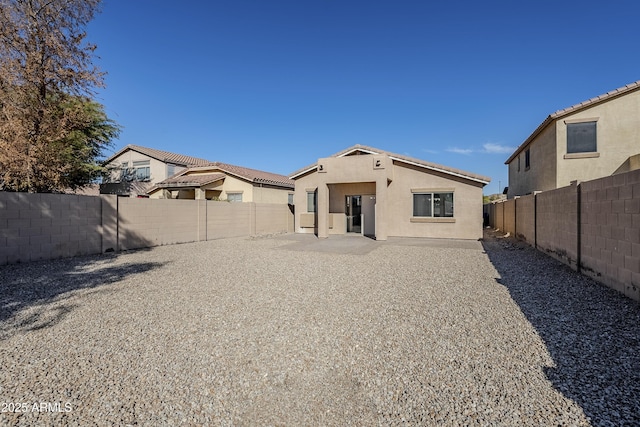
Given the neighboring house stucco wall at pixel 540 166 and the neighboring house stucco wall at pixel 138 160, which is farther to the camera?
the neighboring house stucco wall at pixel 138 160

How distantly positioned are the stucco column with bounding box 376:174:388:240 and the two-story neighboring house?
65.3ft

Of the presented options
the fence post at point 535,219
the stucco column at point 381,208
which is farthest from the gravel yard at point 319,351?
the stucco column at point 381,208

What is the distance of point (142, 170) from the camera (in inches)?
1067

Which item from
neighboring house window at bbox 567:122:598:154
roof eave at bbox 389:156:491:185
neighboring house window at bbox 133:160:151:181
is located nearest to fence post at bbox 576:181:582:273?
roof eave at bbox 389:156:491:185

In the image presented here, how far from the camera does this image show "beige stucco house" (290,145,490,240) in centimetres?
1491

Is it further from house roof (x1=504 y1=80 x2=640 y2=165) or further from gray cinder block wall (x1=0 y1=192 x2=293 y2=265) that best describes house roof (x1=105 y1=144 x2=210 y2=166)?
house roof (x1=504 y1=80 x2=640 y2=165)

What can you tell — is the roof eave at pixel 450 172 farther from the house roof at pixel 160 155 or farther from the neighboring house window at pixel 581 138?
the house roof at pixel 160 155

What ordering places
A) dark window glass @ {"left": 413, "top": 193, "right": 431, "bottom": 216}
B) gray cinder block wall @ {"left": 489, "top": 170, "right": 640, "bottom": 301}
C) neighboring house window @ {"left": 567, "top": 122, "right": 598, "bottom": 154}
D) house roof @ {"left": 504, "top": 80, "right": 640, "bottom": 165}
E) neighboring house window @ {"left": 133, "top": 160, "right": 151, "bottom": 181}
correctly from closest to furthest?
1. gray cinder block wall @ {"left": 489, "top": 170, "right": 640, "bottom": 301}
2. house roof @ {"left": 504, "top": 80, "right": 640, "bottom": 165}
3. neighboring house window @ {"left": 567, "top": 122, "right": 598, "bottom": 154}
4. dark window glass @ {"left": 413, "top": 193, "right": 431, "bottom": 216}
5. neighboring house window @ {"left": 133, "top": 160, "right": 151, "bottom": 181}

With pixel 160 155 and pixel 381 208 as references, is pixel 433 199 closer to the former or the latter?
pixel 381 208

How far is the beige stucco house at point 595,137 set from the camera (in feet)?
43.9

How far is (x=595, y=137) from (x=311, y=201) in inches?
563

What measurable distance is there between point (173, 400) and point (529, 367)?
11.6 ft

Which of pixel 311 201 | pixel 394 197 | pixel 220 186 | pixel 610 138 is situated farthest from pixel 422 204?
pixel 220 186

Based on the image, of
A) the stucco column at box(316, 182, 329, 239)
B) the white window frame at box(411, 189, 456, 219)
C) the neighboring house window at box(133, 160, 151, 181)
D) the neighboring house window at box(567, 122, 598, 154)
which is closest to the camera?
the neighboring house window at box(567, 122, 598, 154)
